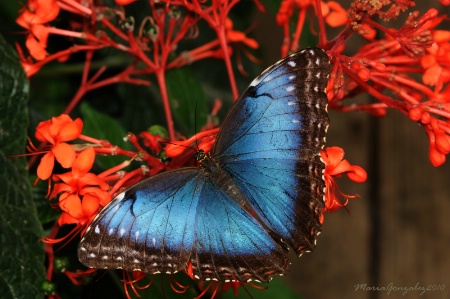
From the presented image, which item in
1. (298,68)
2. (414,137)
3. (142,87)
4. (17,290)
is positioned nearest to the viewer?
(298,68)

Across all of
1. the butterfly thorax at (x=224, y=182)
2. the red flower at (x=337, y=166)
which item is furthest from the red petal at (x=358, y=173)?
the butterfly thorax at (x=224, y=182)

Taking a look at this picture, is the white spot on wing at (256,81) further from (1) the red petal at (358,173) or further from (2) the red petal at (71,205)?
(2) the red petal at (71,205)

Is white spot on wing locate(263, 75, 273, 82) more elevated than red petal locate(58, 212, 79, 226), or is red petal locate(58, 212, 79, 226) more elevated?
white spot on wing locate(263, 75, 273, 82)

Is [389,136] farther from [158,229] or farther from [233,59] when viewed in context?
[158,229]

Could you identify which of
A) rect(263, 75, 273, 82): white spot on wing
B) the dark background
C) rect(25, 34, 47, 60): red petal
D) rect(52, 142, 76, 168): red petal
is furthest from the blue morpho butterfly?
the dark background

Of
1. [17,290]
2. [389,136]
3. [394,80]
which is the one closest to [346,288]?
[389,136]

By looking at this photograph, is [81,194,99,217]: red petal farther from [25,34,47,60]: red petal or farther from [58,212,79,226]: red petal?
[25,34,47,60]: red petal
